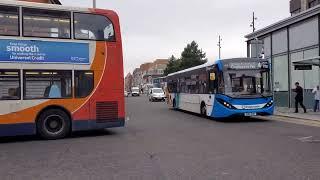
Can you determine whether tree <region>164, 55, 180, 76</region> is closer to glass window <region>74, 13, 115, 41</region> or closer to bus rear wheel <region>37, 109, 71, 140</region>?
glass window <region>74, 13, 115, 41</region>

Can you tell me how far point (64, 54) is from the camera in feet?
49.0

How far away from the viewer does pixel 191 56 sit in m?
93.6

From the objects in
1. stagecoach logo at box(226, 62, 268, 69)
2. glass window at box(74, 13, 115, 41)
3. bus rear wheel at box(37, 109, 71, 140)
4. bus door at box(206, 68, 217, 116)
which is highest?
glass window at box(74, 13, 115, 41)

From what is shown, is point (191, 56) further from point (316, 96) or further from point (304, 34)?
point (316, 96)

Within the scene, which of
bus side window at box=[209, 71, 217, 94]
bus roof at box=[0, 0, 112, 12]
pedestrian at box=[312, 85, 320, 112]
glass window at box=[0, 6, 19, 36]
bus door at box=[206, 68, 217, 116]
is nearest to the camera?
glass window at box=[0, 6, 19, 36]

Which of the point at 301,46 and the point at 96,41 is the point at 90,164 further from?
the point at 301,46

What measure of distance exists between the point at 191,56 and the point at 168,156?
83667mm

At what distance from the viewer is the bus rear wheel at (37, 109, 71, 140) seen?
14.7 metres

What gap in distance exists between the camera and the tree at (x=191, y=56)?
9250cm

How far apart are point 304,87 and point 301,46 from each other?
2419 mm

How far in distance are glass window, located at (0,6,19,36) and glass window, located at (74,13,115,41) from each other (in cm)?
182

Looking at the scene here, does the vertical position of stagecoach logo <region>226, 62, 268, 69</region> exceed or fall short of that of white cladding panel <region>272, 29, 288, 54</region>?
it falls short

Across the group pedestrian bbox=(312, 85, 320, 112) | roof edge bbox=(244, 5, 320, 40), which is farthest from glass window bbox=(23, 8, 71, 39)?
roof edge bbox=(244, 5, 320, 40)

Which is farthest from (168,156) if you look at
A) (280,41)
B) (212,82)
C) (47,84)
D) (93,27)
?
(280,41)
